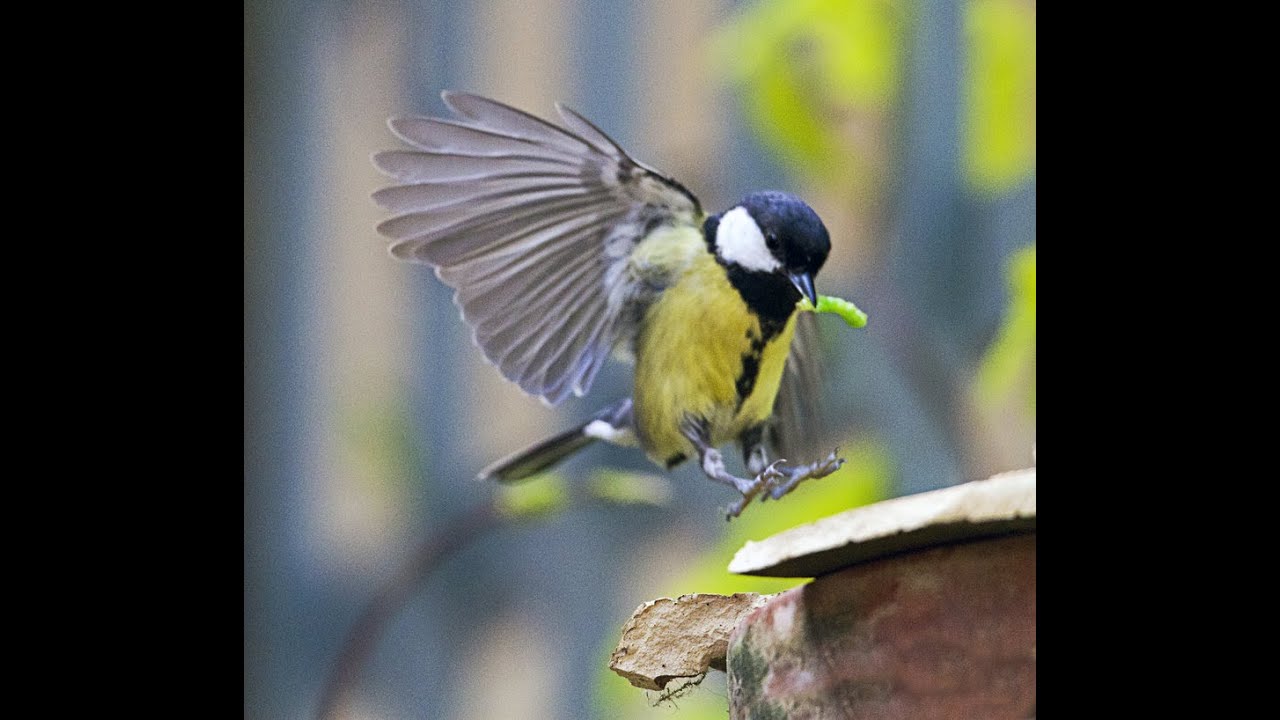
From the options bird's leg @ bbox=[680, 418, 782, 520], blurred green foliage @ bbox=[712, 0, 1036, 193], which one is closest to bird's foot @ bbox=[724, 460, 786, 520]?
bird's leg @ bbox=[680, 418, 782, 520]

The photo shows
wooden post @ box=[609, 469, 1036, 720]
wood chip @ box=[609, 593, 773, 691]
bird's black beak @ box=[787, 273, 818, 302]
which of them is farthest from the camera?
bird's black beak @ box=[787, 273, 818, 302]

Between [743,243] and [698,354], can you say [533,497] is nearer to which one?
[698,354]

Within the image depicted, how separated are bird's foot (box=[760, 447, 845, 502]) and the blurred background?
2cm

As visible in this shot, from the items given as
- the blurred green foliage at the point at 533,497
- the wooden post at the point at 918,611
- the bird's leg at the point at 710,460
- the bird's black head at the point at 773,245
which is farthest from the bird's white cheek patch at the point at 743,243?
the wooden post at the point at 918,611

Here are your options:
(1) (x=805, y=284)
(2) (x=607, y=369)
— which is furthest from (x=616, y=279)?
(1) (x=805, y=284)

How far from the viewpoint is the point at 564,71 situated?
5.01ft

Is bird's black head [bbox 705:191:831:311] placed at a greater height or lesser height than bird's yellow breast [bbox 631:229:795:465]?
greater

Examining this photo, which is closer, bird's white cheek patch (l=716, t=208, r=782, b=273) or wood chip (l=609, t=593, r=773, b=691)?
wood chip (l=609, t=593, r=773, b=691)

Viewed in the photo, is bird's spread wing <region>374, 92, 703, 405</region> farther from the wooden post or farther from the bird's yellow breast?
the wooden post

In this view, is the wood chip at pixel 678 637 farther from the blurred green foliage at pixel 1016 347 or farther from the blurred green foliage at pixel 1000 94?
the blurred green foliage at pixel 1000 94

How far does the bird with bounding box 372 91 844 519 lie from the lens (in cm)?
144

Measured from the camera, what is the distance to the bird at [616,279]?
1442 mm

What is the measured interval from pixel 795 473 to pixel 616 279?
284mm

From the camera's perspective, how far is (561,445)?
5.04ft
